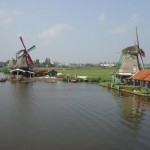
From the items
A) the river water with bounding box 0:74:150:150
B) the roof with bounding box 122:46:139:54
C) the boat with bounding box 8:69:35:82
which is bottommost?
the river water with bounding box 0:74:150:150

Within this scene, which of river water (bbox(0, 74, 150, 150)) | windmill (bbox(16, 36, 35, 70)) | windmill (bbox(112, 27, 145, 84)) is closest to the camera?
river water (bbox(0, 74, 150, 150))

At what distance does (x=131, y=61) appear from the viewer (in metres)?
68.8

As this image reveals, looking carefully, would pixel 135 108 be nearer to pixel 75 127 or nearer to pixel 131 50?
pixel 75 127

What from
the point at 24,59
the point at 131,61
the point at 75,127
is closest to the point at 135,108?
the point at 75,127

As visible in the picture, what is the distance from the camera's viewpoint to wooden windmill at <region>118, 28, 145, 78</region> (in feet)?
224

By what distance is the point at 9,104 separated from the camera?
4128cm

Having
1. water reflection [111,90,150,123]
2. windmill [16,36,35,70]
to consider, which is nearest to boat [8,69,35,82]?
windmill [16,36,35,70]

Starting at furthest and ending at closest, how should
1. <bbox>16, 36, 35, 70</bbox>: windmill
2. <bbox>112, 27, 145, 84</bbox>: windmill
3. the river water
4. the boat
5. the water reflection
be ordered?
<bbox>16, 36, 35, 70</bbox>: windmill < the boat < <bbox>112, 27, 145, 84</bbox>: windmill < the water reflection < the river water

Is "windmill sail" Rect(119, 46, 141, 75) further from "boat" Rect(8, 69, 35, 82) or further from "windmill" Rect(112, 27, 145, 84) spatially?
"boat" Rect(8, 69, 35, 82)

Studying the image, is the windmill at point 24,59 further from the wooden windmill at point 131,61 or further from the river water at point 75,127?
the river water at point 75,127

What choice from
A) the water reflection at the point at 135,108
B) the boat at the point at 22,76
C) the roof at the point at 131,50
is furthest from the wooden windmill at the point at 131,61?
the boat at the point at 22,76

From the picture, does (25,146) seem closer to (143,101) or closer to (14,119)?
(14,119)

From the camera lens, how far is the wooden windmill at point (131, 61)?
6833cm

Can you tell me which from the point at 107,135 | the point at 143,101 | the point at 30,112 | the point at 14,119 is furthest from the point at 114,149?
the point at 143,101
